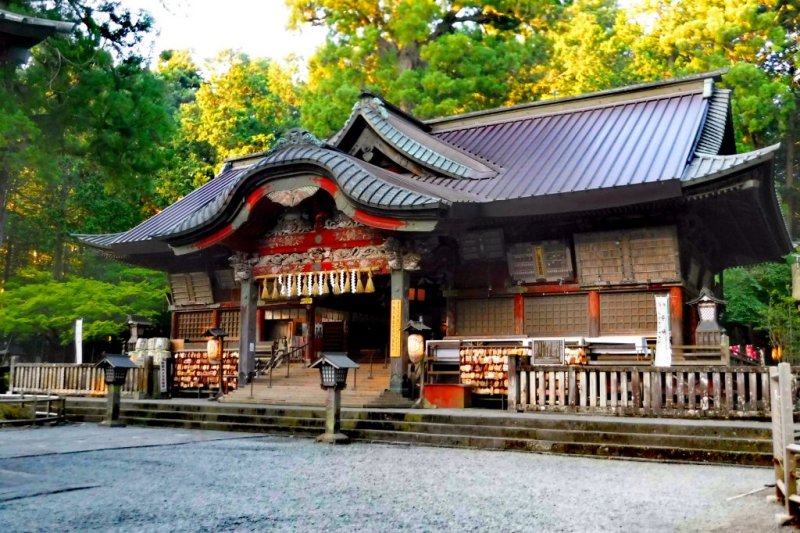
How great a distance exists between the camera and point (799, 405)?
36.0 ft

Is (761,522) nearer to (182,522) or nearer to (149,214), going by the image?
(182,522)

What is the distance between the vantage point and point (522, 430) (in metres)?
10.8

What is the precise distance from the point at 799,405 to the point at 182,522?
9381 mm

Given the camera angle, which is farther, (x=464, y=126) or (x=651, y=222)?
(x=464, y=126)

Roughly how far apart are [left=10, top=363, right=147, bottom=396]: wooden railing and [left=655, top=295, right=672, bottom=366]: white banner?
468 inches

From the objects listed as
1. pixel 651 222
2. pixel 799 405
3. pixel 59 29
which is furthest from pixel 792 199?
pixel 59 29

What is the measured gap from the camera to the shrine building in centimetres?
1478

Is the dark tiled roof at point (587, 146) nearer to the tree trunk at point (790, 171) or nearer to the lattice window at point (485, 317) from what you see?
the lattice window at point (485, 317)

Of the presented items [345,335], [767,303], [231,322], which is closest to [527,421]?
[345,335]

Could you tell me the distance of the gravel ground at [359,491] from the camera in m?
5.76

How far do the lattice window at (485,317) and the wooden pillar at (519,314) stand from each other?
11 cm

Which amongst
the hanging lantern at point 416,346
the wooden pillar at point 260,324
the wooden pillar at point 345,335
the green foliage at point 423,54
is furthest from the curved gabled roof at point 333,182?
the green foliage at point 423,54

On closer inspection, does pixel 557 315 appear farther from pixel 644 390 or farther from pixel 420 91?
pixel 420 91

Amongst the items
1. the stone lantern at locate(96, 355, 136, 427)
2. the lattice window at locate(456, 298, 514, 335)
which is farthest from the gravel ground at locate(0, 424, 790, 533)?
the lattice window at locate(456, 298, 514, 335)
